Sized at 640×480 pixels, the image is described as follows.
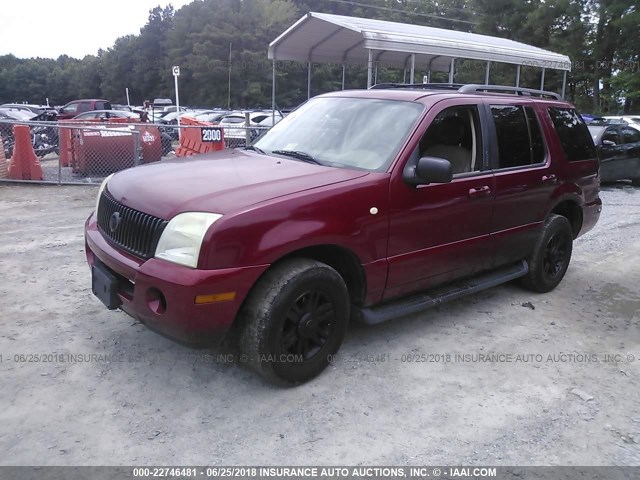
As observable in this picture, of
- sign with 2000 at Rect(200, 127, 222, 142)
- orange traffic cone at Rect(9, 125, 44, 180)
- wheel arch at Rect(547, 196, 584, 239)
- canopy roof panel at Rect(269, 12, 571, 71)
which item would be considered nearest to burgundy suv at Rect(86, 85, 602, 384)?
wheel arch at Rect(547, 196, 584, 239)

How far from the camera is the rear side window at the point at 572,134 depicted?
5258mm

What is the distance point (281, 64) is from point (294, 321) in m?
55.4

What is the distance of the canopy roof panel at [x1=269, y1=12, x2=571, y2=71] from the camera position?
1197 centimetres

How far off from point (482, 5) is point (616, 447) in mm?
37887

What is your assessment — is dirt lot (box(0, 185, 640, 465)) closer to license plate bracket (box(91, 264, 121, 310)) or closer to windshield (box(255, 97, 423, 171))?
license plate bracket (box(91, 264, 121, 310))

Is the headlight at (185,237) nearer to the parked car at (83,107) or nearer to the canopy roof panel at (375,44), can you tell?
the canopy roof panel at (375,44)

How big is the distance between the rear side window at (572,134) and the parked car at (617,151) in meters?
7.52

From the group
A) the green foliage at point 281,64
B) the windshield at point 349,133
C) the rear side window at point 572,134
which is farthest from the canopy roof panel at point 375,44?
the windshield at point 349,133

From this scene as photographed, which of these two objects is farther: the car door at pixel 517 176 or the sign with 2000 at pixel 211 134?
the sign with 2000 at pixel 211 134

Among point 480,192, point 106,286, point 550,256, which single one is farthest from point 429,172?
point 550,256

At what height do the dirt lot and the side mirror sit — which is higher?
the side mirror

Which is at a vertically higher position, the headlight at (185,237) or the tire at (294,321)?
the headlight at (185,237)

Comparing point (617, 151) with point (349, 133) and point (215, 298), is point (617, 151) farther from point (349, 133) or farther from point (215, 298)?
point (215, 298)

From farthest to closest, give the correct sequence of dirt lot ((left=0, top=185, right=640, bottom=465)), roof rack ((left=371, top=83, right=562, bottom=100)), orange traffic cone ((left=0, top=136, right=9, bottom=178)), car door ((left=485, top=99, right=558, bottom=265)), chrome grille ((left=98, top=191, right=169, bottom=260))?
orange traffic cone ((left=0, top=136, right=9, bottom=178))
roof rack ((left=371, top=83, right=562, bottom=100))
car door ((left=485, top=99, right=558, bottom=265))
chrome grille ((left=98, top=191, right=169, bottom=260))
dirt lot ((left=0, top=185, right=640, bottom=465))
